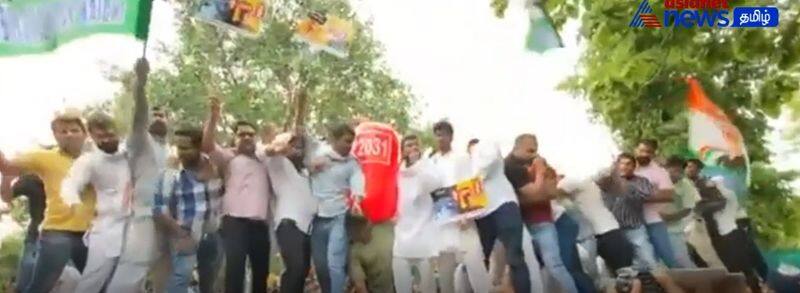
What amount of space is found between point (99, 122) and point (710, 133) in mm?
3525

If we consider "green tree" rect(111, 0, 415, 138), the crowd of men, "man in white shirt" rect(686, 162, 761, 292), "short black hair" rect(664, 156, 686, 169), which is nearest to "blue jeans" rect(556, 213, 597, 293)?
the crowd of men

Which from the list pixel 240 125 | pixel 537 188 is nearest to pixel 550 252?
pixel 537 188

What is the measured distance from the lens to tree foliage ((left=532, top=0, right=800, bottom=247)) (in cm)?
617

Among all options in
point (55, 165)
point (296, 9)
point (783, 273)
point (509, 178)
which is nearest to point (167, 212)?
point (55, 165)

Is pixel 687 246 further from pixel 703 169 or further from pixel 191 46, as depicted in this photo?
pixel 191 46

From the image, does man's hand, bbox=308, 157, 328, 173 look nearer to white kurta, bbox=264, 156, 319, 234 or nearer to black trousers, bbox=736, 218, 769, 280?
white kurta, bbox=264, 156, 319, 234

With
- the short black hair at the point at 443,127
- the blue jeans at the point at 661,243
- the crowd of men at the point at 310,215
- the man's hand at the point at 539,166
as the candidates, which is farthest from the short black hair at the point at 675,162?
the short black hair at the point at 443,127

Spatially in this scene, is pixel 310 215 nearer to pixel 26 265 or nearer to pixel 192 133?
pixel 192 133

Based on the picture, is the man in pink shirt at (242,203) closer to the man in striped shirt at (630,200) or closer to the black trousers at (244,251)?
the black trousers at (244,251)

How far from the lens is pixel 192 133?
22.3 feet

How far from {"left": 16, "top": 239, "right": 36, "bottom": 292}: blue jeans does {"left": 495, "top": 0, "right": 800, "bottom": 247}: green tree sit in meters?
2.70

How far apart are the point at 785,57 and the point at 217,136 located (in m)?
2.73

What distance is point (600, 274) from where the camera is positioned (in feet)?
25.4

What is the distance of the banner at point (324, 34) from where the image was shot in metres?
7.32
